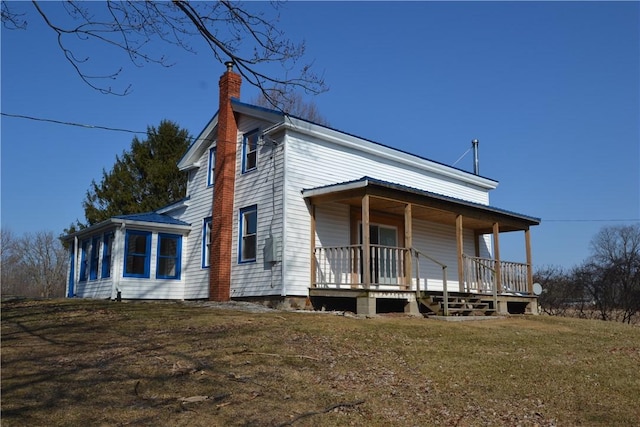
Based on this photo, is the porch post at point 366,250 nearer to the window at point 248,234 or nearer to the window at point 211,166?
the window at point 248,234

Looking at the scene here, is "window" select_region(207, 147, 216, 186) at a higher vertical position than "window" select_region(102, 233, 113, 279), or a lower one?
higher

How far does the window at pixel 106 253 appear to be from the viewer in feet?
65.8

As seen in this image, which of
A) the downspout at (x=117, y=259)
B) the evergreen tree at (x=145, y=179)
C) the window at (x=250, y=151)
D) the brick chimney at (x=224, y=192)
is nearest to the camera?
the brick chimney at (x=224, y=192)

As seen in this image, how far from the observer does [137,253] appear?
19609mm

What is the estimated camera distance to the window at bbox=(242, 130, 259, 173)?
18281 millimetres

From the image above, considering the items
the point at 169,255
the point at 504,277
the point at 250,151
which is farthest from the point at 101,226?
the point at 504,277

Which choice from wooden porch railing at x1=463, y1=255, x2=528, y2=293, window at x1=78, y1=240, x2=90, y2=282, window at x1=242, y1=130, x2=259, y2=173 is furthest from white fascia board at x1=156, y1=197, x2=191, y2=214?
wooden porch railing at x1=463, y1=255, x2=528, y2=293

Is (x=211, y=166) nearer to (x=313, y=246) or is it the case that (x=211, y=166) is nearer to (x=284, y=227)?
(x=284, y=227)

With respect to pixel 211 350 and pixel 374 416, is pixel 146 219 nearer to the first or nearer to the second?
pixel 211 350

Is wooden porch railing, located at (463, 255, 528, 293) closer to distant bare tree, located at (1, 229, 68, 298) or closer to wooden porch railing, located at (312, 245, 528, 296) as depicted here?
wooden porch railing, located at (312, 245, 528, 296)

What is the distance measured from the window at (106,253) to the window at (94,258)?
0.76 m

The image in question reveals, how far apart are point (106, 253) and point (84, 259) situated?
8.74 ft

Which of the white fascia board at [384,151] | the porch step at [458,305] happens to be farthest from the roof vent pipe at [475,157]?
the porch step at [458,305]

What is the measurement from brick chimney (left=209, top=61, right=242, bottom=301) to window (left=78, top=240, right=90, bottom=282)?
252 inches
